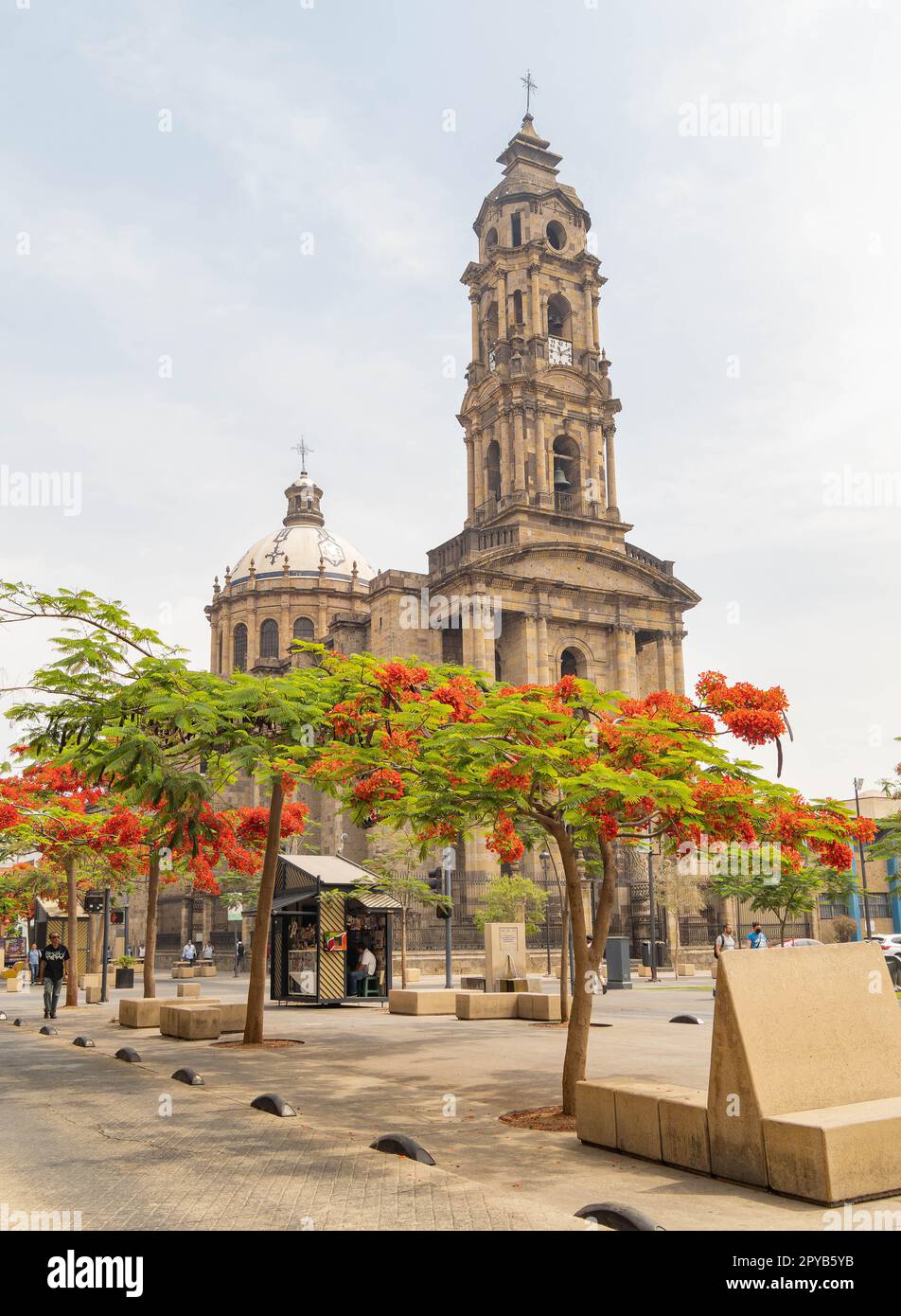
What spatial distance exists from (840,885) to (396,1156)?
4377 centimetres

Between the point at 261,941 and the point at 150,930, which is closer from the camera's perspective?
the point at 261,941

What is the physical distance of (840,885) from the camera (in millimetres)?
48094

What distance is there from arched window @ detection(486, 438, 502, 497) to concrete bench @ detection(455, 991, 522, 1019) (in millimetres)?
36848

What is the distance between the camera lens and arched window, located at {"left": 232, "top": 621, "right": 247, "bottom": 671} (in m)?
79.2

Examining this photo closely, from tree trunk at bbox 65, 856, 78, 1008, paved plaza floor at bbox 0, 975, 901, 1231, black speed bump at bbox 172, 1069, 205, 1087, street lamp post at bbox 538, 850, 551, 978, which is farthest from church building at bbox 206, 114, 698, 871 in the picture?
→ black speed bump at bbox 172, 1069, 205, 1087

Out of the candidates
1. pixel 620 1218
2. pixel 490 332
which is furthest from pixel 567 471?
pixel 620 1218

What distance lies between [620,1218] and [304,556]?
77194 millimetres

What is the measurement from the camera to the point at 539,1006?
2175 centimetres

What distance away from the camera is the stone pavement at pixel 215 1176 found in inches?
261

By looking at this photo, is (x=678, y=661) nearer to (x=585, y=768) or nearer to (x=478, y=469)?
(x=478, y=469)

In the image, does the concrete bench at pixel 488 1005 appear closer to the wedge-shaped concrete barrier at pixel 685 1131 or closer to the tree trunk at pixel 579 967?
the tree trunk at pixel 579 967

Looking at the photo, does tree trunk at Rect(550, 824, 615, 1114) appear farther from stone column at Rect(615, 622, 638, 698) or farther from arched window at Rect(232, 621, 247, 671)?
arched window at Rect(232, 621, 247, 671)

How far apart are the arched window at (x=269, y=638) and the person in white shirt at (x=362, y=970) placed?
52484mm
